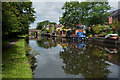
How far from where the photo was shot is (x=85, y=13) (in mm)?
42688

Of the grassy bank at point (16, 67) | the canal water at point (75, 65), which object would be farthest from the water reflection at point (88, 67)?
the grassy bank at point (16, 67)

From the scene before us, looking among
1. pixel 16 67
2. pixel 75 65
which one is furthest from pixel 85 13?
pixel 16 67

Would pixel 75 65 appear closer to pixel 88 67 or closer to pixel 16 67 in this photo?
pixel 88 67

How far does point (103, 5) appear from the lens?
39.2 meters

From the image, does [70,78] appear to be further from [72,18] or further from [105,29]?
[72,18]

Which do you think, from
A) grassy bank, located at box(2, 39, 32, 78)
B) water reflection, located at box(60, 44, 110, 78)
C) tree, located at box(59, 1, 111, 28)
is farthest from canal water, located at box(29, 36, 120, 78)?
tree, located at box(59, 1, 111, 28)

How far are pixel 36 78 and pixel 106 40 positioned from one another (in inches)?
917

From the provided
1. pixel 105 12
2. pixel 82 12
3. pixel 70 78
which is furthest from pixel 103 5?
pixel 70 78

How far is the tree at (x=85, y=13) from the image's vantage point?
124 ft

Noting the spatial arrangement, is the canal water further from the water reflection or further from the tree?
the tree

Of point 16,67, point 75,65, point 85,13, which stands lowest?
point 75,65

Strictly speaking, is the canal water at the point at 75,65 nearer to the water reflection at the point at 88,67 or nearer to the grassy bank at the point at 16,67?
the water reflection at the point at 88,67

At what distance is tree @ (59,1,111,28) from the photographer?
37750mm

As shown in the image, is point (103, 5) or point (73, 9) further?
point (73, 9)
